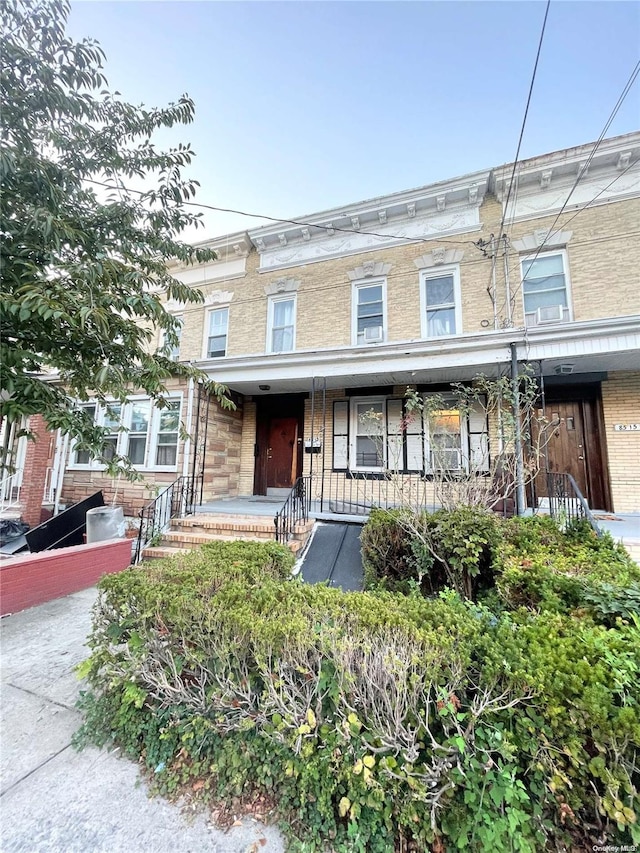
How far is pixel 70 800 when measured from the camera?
2.00m

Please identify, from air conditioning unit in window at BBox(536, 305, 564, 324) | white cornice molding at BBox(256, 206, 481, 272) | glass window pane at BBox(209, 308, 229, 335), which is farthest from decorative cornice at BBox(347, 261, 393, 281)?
glass window pane at BBox(209, 308, 229, 335)

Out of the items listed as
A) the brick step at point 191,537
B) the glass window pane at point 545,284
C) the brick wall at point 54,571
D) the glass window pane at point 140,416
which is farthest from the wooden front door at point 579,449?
the glass window pane at point 140,416

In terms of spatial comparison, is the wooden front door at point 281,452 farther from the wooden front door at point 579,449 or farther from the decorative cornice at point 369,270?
the wooden front door at point 579,449

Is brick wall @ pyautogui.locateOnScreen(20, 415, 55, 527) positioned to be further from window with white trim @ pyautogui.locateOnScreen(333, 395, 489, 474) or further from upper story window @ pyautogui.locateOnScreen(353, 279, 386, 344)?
upper story window @ pyautogui.locateOnScreen(353, 279, 386, 344)

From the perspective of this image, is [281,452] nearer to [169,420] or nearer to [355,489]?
[355,489]

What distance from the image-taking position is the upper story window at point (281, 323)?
9.48 meters

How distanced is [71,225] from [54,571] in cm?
438

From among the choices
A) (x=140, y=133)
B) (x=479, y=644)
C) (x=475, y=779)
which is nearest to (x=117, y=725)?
(x=475, y=779)

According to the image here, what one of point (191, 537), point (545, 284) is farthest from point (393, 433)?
point (191, 537)

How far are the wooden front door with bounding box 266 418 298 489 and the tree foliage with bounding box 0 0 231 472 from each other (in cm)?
559

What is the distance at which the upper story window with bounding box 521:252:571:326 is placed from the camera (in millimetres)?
7344

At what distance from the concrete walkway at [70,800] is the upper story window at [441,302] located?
26.7ft

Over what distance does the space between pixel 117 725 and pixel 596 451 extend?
8.62 m

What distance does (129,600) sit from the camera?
8.54ft
